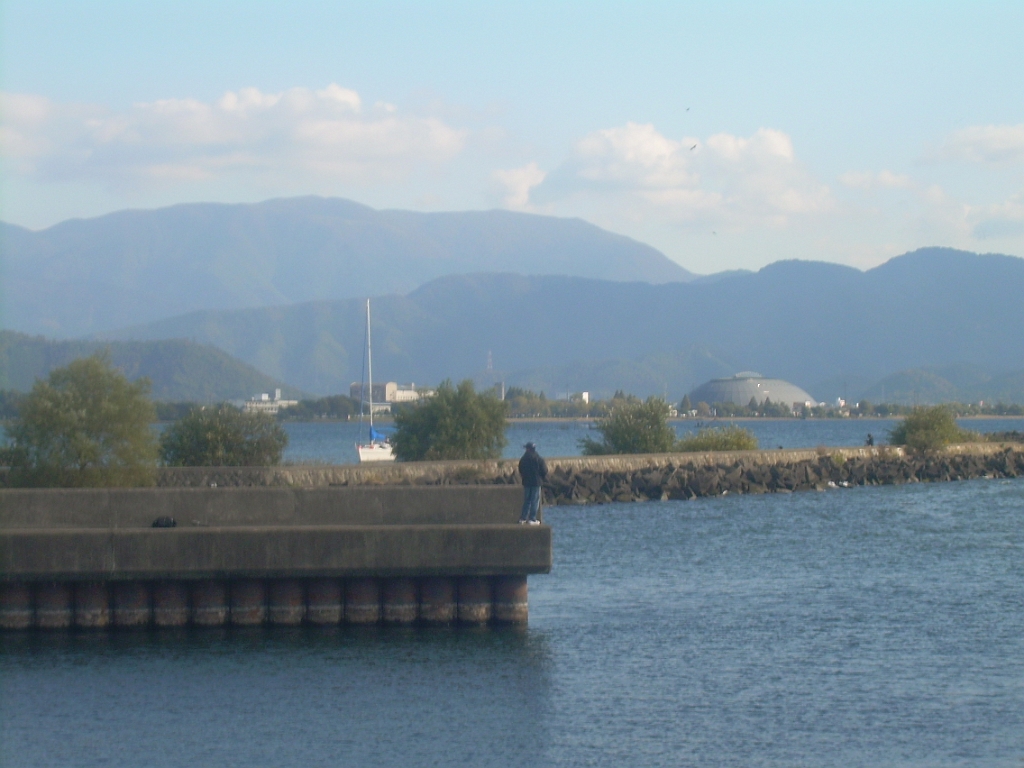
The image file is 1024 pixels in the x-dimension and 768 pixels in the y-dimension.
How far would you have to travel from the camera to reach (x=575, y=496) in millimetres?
45000

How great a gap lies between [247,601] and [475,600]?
3465 mm

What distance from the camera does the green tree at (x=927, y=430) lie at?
61412 mm

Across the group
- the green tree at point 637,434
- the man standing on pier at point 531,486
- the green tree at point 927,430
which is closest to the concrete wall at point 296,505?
the man standing on pier at point 531,486

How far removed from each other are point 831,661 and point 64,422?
55.9ft

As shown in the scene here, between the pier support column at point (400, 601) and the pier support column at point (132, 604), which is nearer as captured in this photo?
the pier support column at point (132, 604)

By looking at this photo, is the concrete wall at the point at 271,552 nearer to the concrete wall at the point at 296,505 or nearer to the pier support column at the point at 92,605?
the pier support column at the point at 92,605

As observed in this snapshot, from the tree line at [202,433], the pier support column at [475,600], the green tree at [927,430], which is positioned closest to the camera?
the pier support column at [475,600]

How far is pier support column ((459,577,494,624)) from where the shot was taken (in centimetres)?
1952

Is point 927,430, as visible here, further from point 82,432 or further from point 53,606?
point 53,606

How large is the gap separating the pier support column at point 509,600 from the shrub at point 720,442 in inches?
1391

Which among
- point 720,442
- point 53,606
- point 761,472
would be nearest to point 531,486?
point 53,606

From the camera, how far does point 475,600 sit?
19547 mm

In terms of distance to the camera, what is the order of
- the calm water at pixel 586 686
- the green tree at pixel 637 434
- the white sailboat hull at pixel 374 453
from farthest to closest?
1. the white sailboat hull at pixel 374 453
2. the green tree at pixel 637 434
3. the calm water at pixel 586 686

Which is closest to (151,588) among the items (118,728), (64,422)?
(118,728)
